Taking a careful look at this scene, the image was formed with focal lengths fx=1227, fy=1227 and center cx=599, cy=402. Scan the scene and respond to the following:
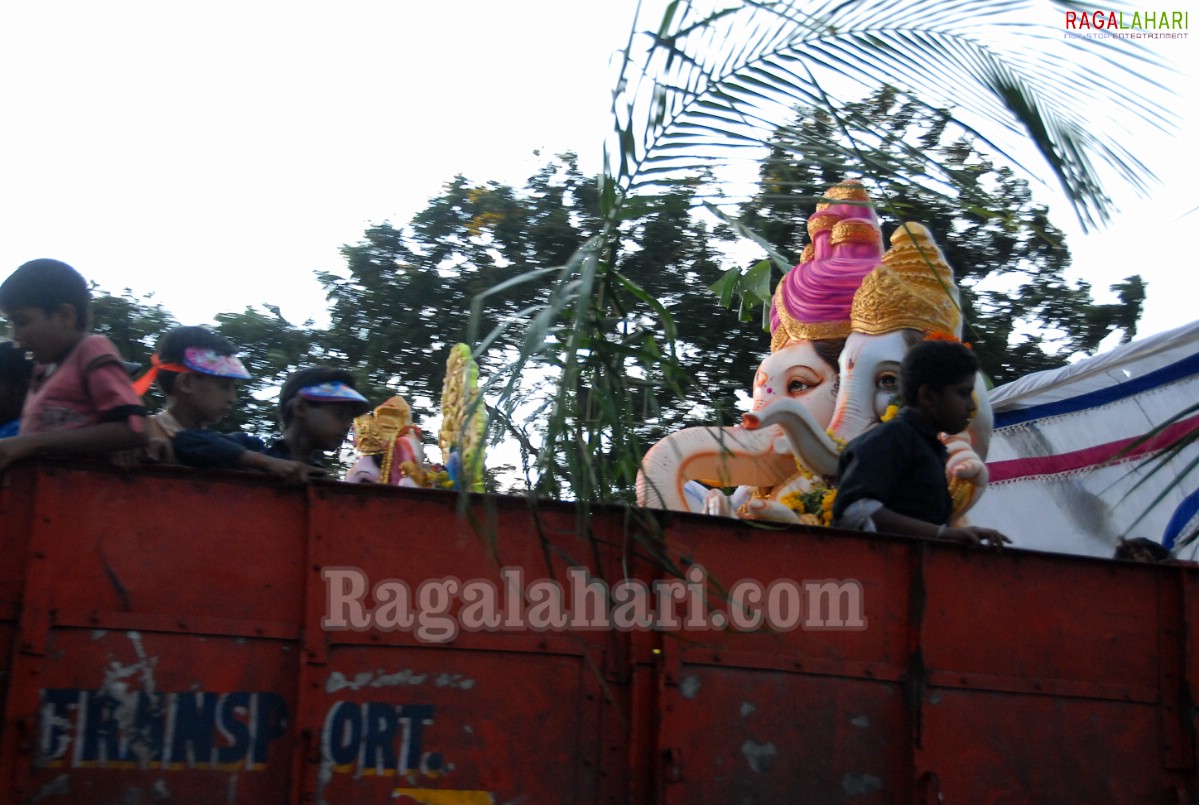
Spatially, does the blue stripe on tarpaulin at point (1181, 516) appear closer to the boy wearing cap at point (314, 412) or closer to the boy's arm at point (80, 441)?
the boy wearing cap at point (314, 412)

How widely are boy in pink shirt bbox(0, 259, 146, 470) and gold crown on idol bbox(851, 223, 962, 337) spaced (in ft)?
12.6

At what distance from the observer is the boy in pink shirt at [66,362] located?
10.1 feet

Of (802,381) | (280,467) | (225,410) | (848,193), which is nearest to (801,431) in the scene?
(802,381)

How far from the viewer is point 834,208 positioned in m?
6.58

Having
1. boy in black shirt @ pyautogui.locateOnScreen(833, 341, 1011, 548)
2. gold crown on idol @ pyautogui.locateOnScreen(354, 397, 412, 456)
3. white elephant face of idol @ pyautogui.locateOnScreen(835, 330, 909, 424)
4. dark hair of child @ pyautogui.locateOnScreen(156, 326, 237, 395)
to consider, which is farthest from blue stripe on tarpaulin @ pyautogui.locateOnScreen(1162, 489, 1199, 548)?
dark hair of child @ pyautogui.locateOnScreen(156, 326, 237, 395)

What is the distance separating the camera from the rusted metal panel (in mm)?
2891

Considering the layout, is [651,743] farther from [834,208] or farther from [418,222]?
[418,222]

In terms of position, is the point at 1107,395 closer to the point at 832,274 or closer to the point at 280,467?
the point at 832,274

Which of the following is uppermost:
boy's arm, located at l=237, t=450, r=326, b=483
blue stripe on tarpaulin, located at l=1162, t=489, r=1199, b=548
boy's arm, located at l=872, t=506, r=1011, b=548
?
blue stripe on tarpaulin, located at l=1162, t=489, r=1199, b=548

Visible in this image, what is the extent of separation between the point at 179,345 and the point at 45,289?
72 cm

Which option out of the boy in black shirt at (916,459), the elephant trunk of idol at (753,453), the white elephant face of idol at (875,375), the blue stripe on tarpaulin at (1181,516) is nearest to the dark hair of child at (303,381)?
the elephant trunk of idol at (753,453)

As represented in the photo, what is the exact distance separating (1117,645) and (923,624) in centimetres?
72

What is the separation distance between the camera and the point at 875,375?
598 cm

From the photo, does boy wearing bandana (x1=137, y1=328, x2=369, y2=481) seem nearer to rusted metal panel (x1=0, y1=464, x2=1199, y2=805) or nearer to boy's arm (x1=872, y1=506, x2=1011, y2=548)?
rusted metal panel (x1=0, y1=464, x2=1199, y2=805)
